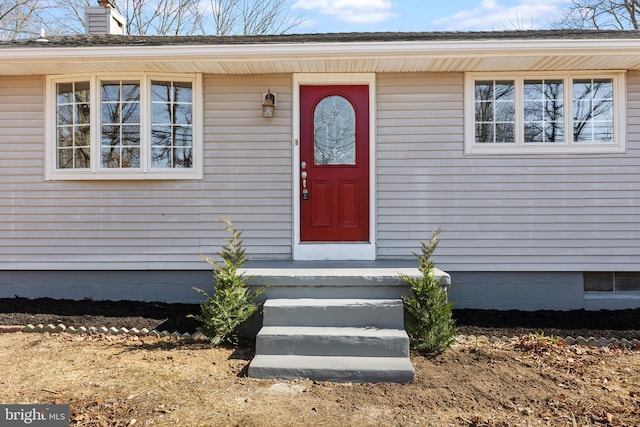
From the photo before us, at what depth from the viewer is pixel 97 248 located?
16.9 feet

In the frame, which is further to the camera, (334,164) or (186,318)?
(334,164)

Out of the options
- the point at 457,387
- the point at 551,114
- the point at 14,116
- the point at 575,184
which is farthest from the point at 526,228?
the point at 14,116

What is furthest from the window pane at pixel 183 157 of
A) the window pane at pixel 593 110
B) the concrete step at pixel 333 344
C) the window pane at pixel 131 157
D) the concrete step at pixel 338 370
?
the window pane at pixel 593 110

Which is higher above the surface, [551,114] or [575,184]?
[551,114]

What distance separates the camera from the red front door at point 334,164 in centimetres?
511

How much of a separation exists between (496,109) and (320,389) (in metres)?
3.73

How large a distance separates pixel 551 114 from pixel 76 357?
5.29 metres

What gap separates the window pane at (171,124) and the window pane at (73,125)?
0.78 m

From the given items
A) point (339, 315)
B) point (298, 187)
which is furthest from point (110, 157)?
point (339, 315)

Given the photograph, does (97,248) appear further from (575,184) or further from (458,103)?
(575,184)

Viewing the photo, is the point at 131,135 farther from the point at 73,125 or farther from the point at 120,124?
the point at 73,125

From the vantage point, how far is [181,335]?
13.3ft

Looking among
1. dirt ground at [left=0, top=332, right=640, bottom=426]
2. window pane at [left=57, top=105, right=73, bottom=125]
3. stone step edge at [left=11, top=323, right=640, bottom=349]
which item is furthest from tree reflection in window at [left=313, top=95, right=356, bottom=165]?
window pane at [left=57, top=105, right=73, bottom=125]
